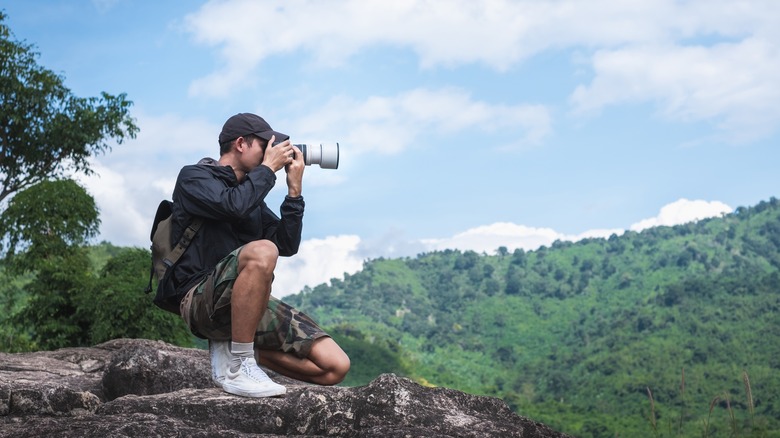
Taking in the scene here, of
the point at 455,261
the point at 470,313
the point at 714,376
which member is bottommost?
the point at 714,376

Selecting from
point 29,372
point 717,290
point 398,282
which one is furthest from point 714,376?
point 29,372

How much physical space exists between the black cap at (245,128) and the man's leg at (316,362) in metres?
1.08

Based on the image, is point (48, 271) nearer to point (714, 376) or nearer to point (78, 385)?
point (78, 385)

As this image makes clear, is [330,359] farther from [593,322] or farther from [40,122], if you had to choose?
[593,322]

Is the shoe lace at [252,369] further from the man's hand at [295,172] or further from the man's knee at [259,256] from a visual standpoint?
the man's hand at [295,172]

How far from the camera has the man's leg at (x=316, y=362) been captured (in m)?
4.64

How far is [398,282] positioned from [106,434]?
386ft

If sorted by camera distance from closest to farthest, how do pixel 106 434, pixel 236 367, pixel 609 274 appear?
pixel 106 434 → pixel 236 367 → pixel 609 274

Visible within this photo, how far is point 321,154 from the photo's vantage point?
15.9 feet

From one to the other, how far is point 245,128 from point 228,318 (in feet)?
3.17


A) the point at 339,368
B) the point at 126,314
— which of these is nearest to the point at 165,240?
the point at 339,368

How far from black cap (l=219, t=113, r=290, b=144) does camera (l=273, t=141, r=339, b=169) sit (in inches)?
6.3

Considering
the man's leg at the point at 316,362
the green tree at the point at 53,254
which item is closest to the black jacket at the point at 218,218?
the man's leg at the point at 316,362

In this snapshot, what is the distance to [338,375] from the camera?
4719 millimetres
